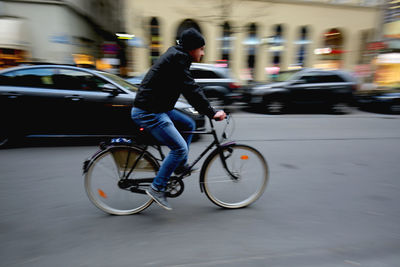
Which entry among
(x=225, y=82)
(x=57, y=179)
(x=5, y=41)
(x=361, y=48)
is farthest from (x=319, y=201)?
(x=361, y=48)

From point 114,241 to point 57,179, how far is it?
1811 mm

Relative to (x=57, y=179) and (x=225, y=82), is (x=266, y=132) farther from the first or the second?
(x=57, y=179)

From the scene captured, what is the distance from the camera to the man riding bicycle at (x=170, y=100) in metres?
2.46

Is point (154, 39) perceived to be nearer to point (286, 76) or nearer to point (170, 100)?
point (286, 76)

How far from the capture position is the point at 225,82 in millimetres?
9844

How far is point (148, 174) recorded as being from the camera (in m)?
2.92

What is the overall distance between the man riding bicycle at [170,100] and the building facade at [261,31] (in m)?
15.8

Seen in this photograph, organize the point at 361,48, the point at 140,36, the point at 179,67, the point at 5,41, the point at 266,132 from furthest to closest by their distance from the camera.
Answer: the point at 361,48
the point at 140,36
the point at 5,41
the point at 266,132
the point at 179,67

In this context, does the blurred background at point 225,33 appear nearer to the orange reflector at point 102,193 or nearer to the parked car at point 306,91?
the parked car at point 306,91

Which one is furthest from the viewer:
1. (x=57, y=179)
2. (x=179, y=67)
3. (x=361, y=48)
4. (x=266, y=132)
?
(x=361, y=48)

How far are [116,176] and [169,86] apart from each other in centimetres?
112

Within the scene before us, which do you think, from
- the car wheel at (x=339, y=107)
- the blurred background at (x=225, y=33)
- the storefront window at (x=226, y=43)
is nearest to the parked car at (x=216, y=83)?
the car wheel at (x=339, y=107)

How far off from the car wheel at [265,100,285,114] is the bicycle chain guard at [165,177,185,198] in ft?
24.8

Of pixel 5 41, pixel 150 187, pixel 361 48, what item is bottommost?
pixel 150 187
